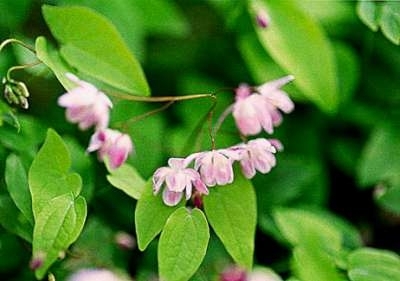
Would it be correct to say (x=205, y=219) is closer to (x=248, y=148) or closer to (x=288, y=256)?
(x=248, y=148)

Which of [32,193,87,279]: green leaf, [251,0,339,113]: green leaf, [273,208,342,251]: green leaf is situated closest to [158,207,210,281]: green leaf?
[32,193,87,279]: green leaf

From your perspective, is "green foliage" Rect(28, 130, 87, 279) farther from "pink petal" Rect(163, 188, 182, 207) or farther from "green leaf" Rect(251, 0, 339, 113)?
"green leaf" Rect(251, 0, 339, 113)

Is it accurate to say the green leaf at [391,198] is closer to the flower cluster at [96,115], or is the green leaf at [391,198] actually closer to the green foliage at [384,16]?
the green foliage at [384,16]

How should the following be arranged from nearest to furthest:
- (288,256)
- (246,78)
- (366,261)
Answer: (366,261) → (288,256) → (246,78)

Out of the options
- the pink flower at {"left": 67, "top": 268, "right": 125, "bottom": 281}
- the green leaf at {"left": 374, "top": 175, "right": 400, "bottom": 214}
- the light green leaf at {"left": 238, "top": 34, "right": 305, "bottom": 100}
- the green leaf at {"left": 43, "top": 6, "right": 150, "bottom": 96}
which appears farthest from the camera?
the light green leaf at {"left": 238, "top": 34, "right": 305, "bottom": 100}

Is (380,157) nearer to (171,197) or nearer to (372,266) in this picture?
(372,266)

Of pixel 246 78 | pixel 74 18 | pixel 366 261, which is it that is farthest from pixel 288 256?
pixel 74 18

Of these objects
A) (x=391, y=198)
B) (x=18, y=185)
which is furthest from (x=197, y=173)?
(x=391, y=198)
